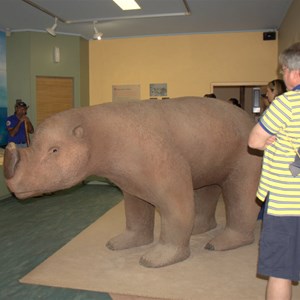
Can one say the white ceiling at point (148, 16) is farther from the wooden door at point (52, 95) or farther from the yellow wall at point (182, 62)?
the wooden door at point (52, 95)

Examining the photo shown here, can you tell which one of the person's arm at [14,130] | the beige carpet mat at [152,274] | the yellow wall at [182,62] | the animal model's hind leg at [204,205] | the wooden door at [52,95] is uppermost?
the yellow wall at [182,62]

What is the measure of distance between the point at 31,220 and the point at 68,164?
87.2 inches

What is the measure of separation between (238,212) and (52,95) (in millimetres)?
4476

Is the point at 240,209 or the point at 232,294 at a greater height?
the point at 240,209

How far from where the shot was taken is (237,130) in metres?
3.26

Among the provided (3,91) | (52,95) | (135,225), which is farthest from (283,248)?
(3,91)

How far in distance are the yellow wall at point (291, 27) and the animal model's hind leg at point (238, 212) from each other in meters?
2.30

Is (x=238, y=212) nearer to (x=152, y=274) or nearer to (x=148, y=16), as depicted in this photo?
(x=152, y=274)

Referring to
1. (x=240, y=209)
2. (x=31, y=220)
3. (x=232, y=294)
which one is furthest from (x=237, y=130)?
(x=31, y=220)

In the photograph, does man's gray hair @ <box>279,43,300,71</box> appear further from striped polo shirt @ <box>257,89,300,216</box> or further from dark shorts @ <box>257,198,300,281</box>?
dark shorts @ <box>257,198,300,281</box>

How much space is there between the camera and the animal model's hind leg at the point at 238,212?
329 centimetres

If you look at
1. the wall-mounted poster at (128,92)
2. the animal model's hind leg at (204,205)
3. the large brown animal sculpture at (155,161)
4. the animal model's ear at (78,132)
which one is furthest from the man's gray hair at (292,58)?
the wall-mounted poster at (128,92)

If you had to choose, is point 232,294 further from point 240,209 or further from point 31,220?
point 31,220

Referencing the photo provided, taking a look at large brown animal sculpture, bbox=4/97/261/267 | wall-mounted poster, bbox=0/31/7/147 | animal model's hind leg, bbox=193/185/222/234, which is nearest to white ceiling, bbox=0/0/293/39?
wall-mounted poster, bbox=0/31/7/147
